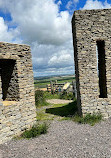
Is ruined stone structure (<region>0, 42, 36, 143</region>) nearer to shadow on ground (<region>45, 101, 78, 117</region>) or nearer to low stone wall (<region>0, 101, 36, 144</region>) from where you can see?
low stone wall (<region>0, 101, 36, 144</region>)

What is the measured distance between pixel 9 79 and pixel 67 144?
12.0 feet

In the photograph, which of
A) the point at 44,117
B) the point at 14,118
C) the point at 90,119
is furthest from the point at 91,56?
the point at 14,118

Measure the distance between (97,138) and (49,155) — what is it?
1.89m

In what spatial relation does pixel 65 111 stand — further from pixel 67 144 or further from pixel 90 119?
pixel 67 144

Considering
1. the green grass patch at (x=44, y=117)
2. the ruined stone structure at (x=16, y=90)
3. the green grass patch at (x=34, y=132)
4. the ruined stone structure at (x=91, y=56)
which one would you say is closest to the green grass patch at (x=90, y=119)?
the ruined stone structure at (x=91, y=56)

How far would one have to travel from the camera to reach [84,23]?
617 cm

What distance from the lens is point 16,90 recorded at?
5523mm

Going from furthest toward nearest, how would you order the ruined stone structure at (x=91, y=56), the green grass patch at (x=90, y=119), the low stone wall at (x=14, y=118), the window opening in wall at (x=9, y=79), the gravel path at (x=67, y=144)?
the ruined stone structure at (x=91, y=56) < the green grass patch at (x=90, y=119) < the window opening in wall at (x=9, y=79) < the low stone wall at (x=14, y=118) < the gravel path at (x=67, y=144)

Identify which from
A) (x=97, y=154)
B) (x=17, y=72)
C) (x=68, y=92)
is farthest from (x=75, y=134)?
(x=68, y=92)

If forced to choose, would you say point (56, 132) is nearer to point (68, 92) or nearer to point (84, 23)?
point (84, 23)

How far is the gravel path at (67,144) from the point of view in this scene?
12.3ft

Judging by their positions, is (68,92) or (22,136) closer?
(22,136)

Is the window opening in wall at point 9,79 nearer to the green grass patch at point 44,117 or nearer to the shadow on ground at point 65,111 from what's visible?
the green grass patch at point 44,117

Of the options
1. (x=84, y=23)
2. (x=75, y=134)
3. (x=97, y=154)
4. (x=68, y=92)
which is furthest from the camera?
(x=68, y=92)
